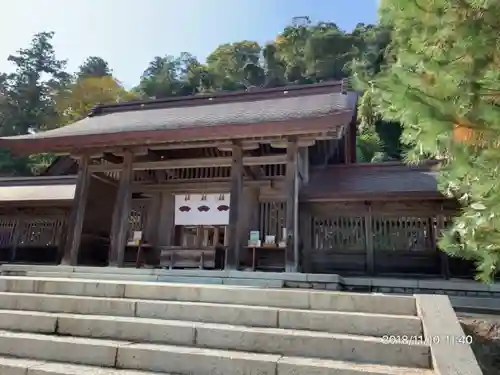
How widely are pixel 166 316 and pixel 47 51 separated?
5414 centimetres

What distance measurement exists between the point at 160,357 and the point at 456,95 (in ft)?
10.5

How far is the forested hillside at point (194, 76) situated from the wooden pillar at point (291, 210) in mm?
20940

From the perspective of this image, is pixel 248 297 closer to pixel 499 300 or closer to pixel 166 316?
pixel 166 316

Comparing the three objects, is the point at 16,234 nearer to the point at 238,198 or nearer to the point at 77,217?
the point at 77,217

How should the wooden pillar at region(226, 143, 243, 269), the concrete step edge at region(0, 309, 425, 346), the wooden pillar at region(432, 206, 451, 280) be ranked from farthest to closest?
the wooden pillar at region(432, 206, 451, 280) < the wooden pillar at region(226, 143, 243, 269) < the concrete step edge at region(0, 309, 425, 346)

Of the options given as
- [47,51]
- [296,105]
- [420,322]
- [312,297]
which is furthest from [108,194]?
[47,51]

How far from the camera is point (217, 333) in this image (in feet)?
12.1

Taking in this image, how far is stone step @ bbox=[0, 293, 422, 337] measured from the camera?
143 inches

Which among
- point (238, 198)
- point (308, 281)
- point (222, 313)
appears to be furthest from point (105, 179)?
point (222, 313)

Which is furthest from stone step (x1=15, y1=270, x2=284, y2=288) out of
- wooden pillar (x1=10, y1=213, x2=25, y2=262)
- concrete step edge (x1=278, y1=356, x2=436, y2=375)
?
wooden pillar (x1=10, y1=213, x2=25, y2=262)

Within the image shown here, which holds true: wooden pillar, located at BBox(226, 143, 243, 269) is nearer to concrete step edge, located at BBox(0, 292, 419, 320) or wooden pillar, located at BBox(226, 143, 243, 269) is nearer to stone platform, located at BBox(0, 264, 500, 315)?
stone platform, located at BBox(0, 264, 500, 315)

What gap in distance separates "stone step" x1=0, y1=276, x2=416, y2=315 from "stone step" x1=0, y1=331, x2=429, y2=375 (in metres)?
0.81

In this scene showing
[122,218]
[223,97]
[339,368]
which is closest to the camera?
[339,368]

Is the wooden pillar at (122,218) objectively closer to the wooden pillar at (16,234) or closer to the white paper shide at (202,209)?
the white paper shide at (202,209)
